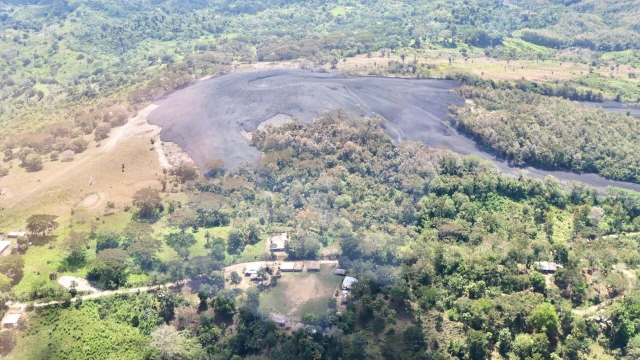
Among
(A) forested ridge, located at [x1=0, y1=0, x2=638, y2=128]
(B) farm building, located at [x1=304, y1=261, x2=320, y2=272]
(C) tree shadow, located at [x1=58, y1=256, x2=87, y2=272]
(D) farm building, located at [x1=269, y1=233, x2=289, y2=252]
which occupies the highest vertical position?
(A) forested ridge, located at [x1=0, y1=0, x2=638, y2=128]

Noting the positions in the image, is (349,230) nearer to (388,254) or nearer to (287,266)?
(388,254)

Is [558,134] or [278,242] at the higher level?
[558,134]

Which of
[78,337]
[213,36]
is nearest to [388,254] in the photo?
[78,337]

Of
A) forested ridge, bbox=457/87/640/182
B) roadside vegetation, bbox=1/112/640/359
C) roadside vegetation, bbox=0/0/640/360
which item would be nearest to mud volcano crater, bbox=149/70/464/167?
roadside vegetation, bbox=0/0/640/360

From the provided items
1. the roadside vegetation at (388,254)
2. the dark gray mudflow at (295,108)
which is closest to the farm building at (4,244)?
the roadside vegetation at (388,254)

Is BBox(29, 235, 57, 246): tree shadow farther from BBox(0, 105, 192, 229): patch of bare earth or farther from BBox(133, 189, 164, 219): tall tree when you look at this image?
BBox(133, 189, 164, 219): tall tree

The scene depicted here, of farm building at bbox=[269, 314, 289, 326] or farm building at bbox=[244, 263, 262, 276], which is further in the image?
farm building at bbox=[244, 263, 262, 276]
